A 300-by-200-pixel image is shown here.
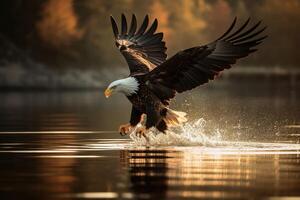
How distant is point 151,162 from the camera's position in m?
12.7

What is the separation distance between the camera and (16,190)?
10.2 metres

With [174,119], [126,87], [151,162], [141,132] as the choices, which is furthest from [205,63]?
[151,162]

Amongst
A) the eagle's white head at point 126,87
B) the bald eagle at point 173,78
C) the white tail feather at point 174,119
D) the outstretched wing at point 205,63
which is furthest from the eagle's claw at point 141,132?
the outstretched wing at point 205,63

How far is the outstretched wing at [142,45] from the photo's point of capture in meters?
17.5

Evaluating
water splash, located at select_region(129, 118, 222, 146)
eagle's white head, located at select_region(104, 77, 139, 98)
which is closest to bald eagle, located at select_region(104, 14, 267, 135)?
eagle's white head, located at select_region(104, 77, 139, 98)

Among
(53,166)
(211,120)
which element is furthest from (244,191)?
(211,120)

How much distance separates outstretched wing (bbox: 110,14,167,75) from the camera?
57.5 ft

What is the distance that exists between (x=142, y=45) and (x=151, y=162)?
5671mm

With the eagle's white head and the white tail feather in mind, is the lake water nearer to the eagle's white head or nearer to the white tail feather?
the white tail feather

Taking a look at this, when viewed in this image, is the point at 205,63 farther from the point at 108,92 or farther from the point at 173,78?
the point at 108,92

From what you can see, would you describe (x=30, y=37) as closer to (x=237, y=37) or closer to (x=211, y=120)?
(x=211, y=120)

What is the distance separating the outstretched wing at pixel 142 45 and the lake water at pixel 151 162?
3.91 feet

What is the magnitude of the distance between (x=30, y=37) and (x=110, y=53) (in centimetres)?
440

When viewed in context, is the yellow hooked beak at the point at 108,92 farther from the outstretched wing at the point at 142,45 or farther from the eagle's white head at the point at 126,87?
the outstretched wing at the point at 142,45
